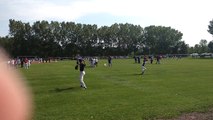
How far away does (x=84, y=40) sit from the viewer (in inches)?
7136

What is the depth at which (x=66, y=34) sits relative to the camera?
180 meters

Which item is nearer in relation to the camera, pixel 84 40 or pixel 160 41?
pixel 84 40

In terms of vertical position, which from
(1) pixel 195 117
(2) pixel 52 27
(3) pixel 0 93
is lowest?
(1) pixel 195 117

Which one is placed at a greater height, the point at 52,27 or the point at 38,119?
the point at 52,27

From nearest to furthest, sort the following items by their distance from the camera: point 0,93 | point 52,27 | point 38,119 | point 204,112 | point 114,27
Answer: point 0,93
point 38,119
point 204,112
point 52,27
point 114,27

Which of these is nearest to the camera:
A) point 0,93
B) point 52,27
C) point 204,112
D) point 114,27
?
point 0,93

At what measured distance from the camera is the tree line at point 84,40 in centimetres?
16538

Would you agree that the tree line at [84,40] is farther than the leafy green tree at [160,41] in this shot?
No

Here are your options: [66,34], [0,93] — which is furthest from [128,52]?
[0,93]

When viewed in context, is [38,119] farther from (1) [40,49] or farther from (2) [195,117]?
(1) [40,49]

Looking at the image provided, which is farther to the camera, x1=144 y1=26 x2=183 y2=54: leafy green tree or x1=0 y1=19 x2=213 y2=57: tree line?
x1=144 y1=26 x2=183 y2=54: leafy green tree

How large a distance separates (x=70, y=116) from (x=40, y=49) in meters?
150

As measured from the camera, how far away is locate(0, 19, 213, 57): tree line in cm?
16538

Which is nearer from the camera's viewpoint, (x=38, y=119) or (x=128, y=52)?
(x=38, y=119)
